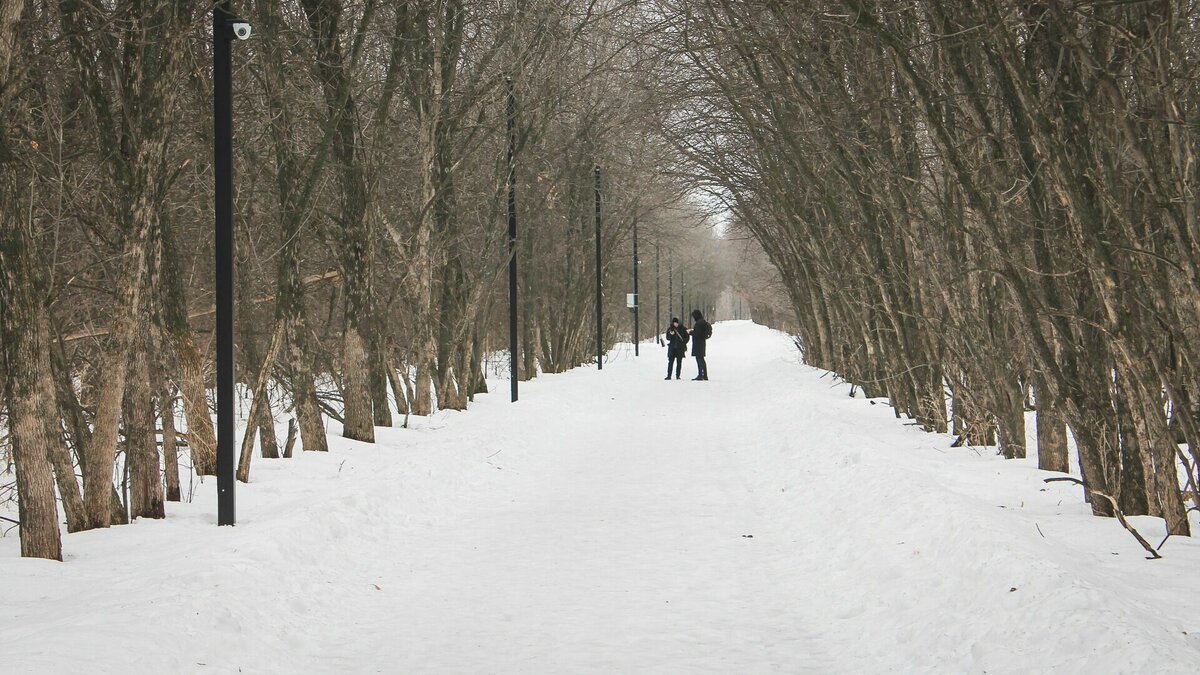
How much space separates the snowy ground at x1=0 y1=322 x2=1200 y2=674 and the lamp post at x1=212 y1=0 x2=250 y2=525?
358mm

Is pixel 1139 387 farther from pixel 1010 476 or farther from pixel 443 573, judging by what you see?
pixel 443 573

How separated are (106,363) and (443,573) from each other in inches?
113

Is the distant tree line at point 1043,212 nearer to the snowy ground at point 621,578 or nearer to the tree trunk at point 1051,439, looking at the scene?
the tree trunk at point 1051,439

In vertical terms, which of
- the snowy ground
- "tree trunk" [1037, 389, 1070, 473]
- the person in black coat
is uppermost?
the person in black coat

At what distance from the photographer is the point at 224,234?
317 inches

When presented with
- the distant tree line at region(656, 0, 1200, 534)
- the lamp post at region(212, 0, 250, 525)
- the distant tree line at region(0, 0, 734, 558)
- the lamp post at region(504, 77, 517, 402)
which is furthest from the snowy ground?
the lamp post at region(504, 77, 517, 402)

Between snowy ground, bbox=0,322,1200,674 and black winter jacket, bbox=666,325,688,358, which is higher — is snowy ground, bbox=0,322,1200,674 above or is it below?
below

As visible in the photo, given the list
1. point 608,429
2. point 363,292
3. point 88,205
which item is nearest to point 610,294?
point 608,429

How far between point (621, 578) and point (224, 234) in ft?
12.7

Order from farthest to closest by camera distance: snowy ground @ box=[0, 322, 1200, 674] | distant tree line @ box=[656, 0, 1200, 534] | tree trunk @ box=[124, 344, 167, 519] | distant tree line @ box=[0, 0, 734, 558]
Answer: tree trunk @ box=[124, 344, 167, 519], distant tree line @ box=[0, 0, 734, 558], distant tree line @ box=[656, 0, 1200, 534], snowy ground @ box=[0, 322, 1200, 674]

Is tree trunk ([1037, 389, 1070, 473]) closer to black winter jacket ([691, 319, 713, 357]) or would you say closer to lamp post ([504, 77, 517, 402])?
lamp post ([504, 77, 517, 402])

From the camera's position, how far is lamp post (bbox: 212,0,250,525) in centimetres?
794

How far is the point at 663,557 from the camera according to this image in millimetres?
7742

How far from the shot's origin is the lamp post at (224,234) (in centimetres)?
794
